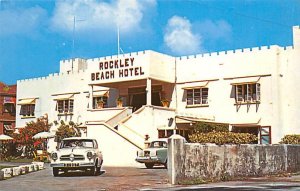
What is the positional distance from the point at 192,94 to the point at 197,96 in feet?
1.33

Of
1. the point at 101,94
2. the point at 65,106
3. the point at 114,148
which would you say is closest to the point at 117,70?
the point at 101,94

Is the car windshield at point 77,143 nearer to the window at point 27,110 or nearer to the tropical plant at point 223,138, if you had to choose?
the tropical plant at point 223,138

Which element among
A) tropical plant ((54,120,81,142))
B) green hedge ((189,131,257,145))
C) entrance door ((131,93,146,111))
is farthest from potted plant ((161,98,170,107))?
green hedge ((189,131,257,145))

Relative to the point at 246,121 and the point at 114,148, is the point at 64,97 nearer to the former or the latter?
the point at 114,148

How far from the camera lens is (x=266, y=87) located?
32094 millimetres

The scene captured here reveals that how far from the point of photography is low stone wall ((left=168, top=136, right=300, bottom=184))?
53.5 feet

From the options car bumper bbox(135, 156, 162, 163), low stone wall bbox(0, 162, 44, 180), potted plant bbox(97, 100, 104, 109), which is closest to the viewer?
low stone wall bbox(0, 162, 44, 180)

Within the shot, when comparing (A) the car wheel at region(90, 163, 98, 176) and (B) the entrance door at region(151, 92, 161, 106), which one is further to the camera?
(B) the entrance door at region(151, 92, 161, 106)

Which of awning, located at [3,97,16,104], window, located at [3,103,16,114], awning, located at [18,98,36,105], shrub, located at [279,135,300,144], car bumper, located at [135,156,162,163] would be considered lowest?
car bumper, located at [135,156,162,163]

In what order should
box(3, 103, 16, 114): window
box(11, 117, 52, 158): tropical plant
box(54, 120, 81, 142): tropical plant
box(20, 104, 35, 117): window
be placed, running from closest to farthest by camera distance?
1. box(54, 120, 81, 142): tropical plant
2. box(11, 117, 52, 158): tropical plant
3. box(20, 104, 35, 117): window
4. box(3, 103, 16, 114): window

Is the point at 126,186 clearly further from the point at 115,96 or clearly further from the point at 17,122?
the point at 17,122

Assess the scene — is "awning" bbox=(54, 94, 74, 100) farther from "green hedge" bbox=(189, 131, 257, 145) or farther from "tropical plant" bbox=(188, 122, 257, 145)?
"green hedge" bbox=(189, 131, 257, 145)

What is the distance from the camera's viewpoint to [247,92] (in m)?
33.1

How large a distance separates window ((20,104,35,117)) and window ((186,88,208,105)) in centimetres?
1600
